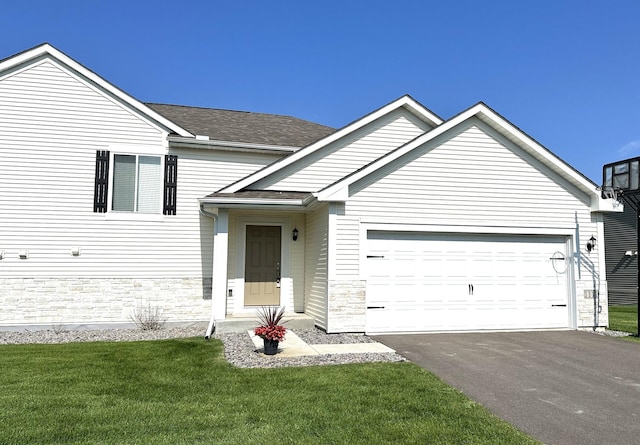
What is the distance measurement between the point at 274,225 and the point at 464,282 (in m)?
5.22

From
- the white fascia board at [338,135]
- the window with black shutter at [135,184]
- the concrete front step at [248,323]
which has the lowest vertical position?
the concrete front step at [248,323]

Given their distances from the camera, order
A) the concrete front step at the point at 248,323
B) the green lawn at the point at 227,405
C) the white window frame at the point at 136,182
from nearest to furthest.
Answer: the green lawn at the point at 227,405
the concrete front step at the point at 248,323
the white window frame at the point at 136,182

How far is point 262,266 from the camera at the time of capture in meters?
12.2

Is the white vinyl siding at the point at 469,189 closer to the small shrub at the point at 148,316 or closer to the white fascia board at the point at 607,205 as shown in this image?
the white fascia board at the point at 607,205

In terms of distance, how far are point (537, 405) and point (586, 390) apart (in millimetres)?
1207

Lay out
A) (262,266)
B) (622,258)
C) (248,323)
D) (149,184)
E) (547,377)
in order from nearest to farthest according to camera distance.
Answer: (547,377) < (248,323) < (149,184) < (262,266) < (622,258)

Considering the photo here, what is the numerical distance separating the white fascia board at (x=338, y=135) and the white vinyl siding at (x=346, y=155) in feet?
0.59

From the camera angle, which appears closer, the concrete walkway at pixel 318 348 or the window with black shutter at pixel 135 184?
the concrete walkway at pixel 318 348

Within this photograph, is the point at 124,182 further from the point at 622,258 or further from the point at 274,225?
the point at 622,258

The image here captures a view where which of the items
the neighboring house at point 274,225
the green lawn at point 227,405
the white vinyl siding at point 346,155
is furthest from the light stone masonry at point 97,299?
the green lawn at point 227,405

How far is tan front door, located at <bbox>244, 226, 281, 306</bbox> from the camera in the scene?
1202 cm

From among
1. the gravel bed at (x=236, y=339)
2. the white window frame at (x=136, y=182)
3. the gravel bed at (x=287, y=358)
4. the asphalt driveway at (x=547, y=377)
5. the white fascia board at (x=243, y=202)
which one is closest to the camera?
the asphalt driveway at (x=547, y=377)

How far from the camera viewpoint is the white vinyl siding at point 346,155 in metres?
12.2

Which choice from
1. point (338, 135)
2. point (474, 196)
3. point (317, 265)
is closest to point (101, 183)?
point (317, 265)
